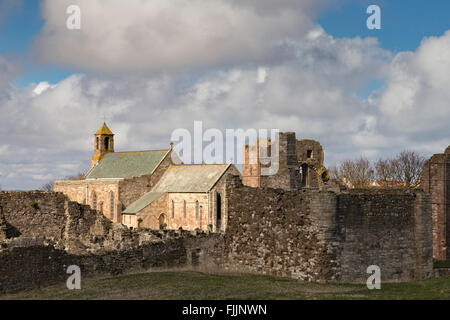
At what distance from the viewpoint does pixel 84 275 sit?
18844mm

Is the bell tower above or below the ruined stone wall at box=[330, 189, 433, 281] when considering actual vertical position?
above

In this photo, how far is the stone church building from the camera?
5828cm

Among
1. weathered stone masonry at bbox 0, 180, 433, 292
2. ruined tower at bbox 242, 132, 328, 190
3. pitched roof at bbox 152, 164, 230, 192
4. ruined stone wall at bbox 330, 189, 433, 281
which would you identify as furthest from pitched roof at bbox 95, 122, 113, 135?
ruined stone wall at bbox 330, 189, 433, 281

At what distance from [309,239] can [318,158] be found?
31.6m

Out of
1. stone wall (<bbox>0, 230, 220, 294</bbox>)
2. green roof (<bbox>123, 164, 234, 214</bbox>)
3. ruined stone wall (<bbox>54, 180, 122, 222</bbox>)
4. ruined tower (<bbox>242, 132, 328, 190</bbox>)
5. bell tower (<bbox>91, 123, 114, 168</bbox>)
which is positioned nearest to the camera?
stone wall (<bbox>0, 230, 220, 294</bbox>)

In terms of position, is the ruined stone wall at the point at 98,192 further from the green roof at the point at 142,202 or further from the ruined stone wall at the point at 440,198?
the ruined stone wall at the point at 440,198

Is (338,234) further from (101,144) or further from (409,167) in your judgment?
(101,144)

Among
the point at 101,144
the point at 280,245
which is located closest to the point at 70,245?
the point at 280,245

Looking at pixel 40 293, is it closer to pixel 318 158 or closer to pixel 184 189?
pixel 318 158

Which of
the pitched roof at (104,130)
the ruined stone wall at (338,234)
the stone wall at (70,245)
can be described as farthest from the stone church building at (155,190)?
the ruined stone wall at (338,234)

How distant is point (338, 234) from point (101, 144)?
70528 millimetres

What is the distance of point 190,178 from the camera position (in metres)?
62.8

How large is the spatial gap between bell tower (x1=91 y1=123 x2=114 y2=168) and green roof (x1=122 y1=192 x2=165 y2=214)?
23043mm

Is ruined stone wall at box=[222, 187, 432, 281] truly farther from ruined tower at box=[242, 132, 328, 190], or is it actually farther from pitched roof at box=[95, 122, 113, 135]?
pitched roof at box=[95, 122, 113, 135]
